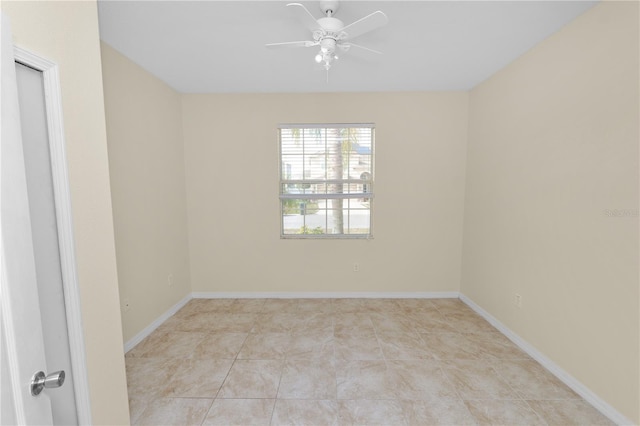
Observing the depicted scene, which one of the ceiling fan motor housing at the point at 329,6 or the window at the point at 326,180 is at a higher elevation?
the ceiling fan motor housing at the point at 329,6

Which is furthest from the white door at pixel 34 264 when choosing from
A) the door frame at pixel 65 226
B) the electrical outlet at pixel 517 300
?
the electrical outlet at pixel 517 300

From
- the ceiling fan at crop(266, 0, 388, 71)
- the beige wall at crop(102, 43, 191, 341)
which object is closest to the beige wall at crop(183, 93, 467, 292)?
the beige wall at crop(102, 43, 191, 341)

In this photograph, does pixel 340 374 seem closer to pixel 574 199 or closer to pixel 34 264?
pixel 34 264

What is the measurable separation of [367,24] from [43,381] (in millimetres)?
2134

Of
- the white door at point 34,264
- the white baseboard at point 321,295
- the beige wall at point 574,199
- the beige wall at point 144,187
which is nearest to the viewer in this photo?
the white door at point 34,264

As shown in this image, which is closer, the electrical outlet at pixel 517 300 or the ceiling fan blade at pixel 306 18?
the ceiling fan blade at pixel 306 18

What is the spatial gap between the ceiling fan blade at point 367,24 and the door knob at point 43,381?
2.02 meters

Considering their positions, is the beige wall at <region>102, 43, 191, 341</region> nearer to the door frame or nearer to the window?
the window

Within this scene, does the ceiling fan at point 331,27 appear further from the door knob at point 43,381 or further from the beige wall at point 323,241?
the door knob at point 43,381

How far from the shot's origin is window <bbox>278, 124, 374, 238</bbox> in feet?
11.2

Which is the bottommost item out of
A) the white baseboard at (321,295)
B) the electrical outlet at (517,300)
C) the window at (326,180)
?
the white baseboard at (321,295)

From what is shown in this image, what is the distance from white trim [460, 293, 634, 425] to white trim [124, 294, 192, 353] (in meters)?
3.61

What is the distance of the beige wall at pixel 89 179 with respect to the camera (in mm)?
1066

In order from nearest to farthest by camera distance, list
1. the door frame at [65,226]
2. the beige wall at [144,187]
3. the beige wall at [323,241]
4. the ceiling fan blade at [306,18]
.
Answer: the door frame at [65,226], the ceiling fan blade at [306,18], the beige wall at [144,187], the beige wall at [323,241]
